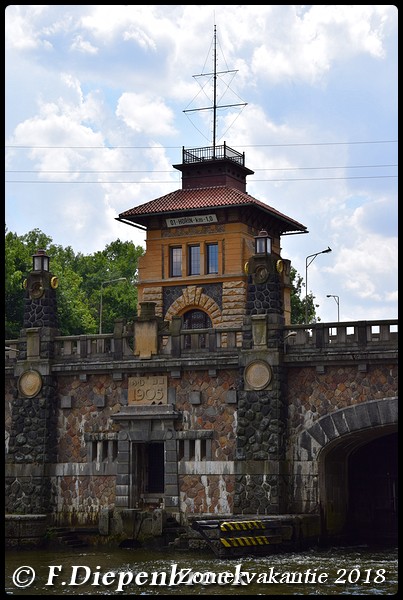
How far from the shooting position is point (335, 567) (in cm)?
3077

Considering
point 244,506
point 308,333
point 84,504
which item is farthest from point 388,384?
point 84,504

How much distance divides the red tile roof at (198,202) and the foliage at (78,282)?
15.3 feet

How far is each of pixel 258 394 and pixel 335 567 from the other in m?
8.08

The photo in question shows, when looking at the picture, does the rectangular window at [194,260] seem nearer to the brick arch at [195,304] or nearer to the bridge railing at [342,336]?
the brick arch at [195,304]

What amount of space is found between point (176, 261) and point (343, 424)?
17.9 m

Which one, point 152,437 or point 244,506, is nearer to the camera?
point 244,506

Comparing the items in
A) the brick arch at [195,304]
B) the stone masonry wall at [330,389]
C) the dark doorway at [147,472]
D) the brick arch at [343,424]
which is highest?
the brick arch at [195,304]

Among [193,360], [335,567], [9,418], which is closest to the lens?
[335,567]

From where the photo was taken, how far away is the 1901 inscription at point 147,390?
3947 centimetres

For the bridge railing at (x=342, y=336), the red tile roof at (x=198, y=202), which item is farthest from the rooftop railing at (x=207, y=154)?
the bridge railing at (x=342, y=336)

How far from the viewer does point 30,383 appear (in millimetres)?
41219

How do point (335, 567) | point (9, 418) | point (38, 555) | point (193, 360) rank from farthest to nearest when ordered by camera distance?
1. point (9, 418)
2. point (193, 360)
3. point (38, 555)
4. point (335, 567)

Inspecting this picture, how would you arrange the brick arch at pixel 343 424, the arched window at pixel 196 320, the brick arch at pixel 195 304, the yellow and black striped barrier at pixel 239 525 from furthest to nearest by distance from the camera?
1. the arched window at pixel 196 320
2. the brick arch at pixel 195 304
3. the brick arch at pixel 343 424
4. the yellow and black striped barrier at pixel 239 525

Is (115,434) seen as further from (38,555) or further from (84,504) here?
(38,555)
